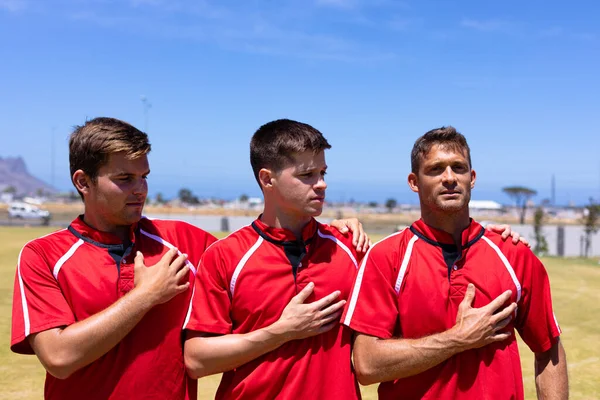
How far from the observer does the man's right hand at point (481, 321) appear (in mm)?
2750

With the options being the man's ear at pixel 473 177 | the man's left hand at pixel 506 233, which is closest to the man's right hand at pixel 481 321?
the man's left hand at pixel 506 233

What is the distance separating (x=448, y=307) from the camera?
114 inches

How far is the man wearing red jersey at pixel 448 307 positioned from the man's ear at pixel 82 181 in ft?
4.81

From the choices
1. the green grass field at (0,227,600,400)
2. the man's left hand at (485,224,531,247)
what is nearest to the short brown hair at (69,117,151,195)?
the man's left hand at (485,224,531,247)

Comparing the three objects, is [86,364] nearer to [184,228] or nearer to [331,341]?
[184,228]

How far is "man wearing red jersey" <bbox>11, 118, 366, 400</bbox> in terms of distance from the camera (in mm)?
2781

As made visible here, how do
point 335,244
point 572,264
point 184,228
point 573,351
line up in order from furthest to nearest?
point 572,264 < point 573,351 < point 184,228 < point 335,244

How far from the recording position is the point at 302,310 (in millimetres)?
2826

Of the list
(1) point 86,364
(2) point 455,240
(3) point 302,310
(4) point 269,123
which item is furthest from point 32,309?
(2) point 455,240

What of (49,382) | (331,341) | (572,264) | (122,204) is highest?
(122,204)

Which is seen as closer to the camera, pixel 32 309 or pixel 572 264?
pixel 32 309

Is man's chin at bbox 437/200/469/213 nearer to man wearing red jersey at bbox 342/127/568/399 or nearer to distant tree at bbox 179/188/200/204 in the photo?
man wearing red jersey at bbox 342/127/568/399

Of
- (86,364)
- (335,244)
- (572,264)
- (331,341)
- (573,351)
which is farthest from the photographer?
(572,264)

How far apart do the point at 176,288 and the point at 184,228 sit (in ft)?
1.89
